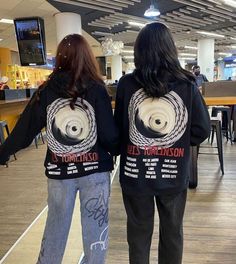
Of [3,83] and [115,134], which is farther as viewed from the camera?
[3,83]

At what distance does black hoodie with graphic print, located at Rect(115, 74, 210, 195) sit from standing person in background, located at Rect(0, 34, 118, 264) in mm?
106

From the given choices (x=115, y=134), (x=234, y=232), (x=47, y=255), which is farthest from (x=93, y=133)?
(x=234, y=232)

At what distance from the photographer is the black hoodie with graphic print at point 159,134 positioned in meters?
1.42

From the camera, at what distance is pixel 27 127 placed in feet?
4.81

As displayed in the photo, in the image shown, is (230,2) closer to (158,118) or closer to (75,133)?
(158,118)

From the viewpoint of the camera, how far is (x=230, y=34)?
13211 millimetres

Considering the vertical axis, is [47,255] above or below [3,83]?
below

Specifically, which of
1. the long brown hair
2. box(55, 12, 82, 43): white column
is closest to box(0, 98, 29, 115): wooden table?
box(55, 12, 82, 43): white column

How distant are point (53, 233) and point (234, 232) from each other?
1569 mm

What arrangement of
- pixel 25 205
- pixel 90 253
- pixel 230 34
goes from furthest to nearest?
pixel 230 34 < pixel 25 205 < pixel 90 253

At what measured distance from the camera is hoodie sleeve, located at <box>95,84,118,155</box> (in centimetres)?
142

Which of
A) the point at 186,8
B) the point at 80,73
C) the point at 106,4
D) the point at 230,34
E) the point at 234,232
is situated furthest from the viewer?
the point at 230,34

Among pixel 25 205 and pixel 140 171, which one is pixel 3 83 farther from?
pixel 140 171

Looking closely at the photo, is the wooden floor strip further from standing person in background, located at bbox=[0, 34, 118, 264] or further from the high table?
standing person in background, located at bbox=[0, 34, 118, 264]
